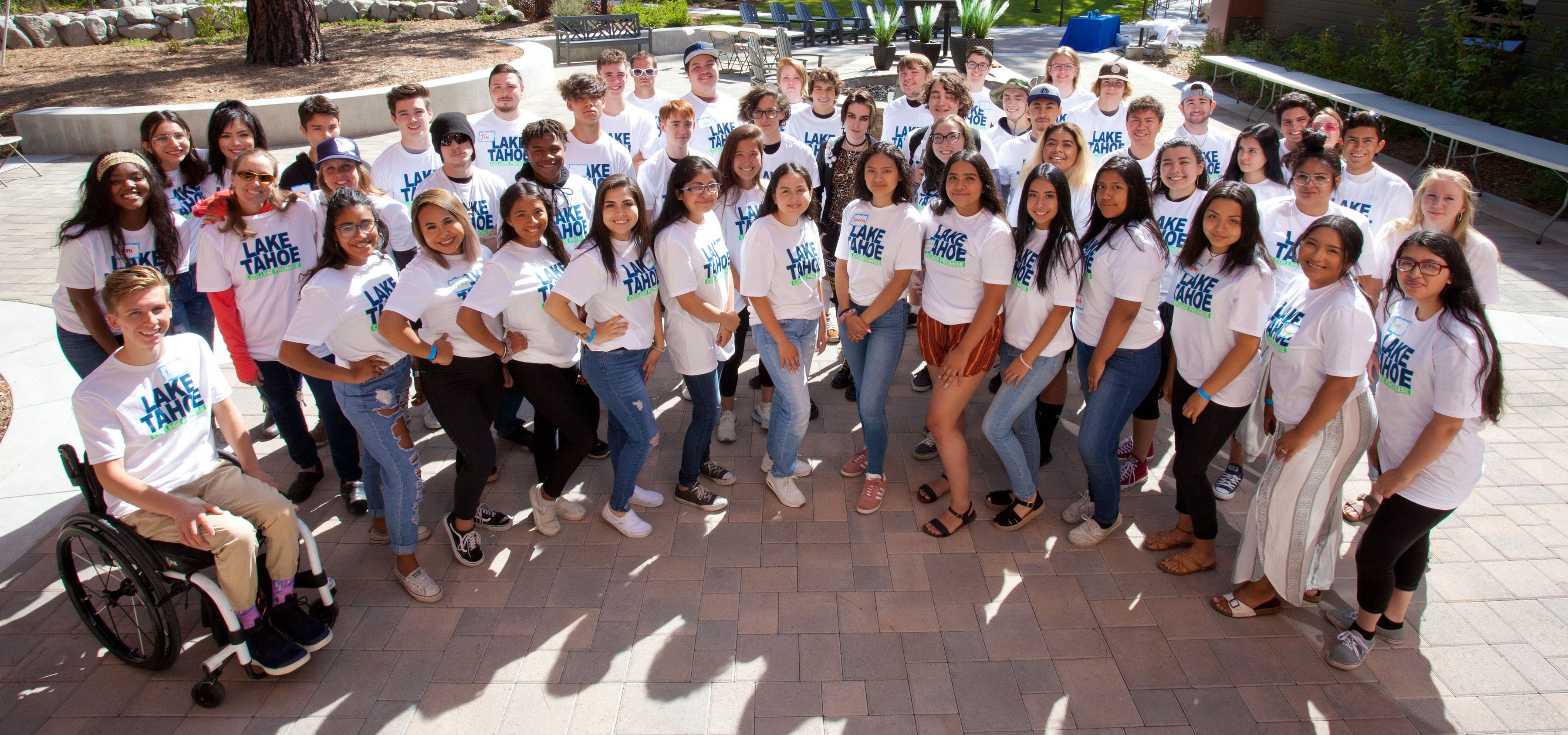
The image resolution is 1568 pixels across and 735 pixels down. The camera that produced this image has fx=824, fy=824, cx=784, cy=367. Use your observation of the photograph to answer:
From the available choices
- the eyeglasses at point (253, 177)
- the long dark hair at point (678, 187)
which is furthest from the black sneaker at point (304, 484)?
the long dark hair at point (678, 187)

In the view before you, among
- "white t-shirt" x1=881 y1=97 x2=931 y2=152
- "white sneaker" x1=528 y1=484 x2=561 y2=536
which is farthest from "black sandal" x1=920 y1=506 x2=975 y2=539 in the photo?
"white t-shirt" x1=881 y1=97 x2=931 y2=152

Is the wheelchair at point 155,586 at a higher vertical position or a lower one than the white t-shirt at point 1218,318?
lower

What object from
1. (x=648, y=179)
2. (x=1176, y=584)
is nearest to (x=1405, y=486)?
(x=1176, y=584)

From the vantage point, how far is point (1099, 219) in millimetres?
3592

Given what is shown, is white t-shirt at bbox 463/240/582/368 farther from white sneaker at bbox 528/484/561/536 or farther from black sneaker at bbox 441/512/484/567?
black sneaker at bbox 441/512/484/567

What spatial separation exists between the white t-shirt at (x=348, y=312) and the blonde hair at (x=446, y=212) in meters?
0.21

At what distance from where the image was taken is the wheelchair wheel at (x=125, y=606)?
2961 millimetres

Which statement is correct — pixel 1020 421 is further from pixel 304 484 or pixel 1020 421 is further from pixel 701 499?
pixel 304 484

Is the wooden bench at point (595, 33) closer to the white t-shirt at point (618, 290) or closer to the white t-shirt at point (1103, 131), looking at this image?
the white t-shirt at point (1103, 131)

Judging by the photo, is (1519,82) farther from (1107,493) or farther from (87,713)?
(87,713)

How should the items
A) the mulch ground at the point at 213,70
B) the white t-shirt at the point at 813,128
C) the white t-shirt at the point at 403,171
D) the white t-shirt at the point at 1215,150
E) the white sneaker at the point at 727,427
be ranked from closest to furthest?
the white t-shirt at the point at 403,171
the white sneaker at the point at 727,427
the white t-shirt at the point at 1215,150
the white t-shirt at the point at 813,128
the mulch ground at the point at 213,70

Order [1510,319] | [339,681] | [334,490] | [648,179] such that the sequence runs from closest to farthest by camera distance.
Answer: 1. [339,681]
2. [334,490]
3. [648,179]
4. [1510,319]

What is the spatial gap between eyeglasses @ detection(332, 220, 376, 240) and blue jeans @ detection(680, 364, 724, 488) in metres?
1.52

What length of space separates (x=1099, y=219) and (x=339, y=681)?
3631 mm
